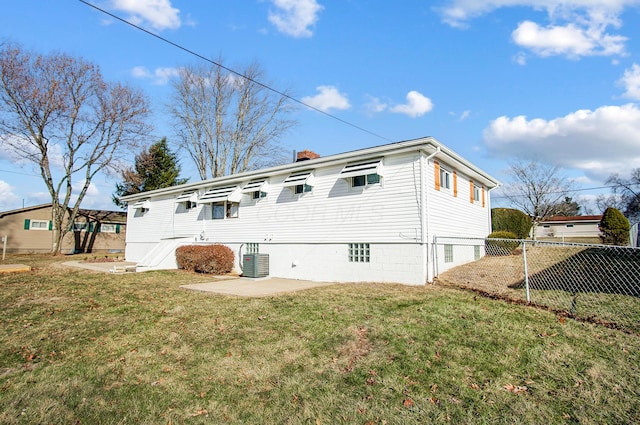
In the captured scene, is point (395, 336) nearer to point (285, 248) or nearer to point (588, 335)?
point (588, 335)

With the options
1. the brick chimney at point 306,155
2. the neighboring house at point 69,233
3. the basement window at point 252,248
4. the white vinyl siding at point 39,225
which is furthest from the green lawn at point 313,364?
the white vinyl siding at point 39,225

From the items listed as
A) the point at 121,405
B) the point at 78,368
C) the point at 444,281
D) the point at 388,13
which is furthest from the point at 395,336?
the point at 388,13

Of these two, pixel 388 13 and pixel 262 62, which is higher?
pixel 262 62

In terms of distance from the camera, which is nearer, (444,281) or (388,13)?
(444,281)

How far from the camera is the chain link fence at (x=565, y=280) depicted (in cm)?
660

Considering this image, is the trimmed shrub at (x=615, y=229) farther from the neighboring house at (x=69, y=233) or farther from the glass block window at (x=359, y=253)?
the neighboring house at (x=69, y=233)

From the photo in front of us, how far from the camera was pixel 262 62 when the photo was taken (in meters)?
31.0

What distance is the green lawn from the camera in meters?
3.46

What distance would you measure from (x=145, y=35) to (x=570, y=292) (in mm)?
11737

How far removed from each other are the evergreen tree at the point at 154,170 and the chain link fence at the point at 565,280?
2920 centimetres

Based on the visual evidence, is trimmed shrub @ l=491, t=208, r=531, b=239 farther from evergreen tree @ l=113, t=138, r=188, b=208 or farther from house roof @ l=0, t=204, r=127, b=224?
house roof @ l=0, t=204, r=127, b=224

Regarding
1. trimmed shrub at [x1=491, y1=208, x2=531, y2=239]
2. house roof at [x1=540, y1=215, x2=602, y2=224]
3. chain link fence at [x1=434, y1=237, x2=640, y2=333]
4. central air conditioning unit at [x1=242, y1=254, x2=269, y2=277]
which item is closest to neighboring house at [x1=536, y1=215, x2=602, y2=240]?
house roof at [x1=540, y1=215, x2=602, y2=224]

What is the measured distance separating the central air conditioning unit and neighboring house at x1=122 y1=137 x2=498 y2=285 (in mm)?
440

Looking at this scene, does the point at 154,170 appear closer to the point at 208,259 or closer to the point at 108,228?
the point at 108,228
